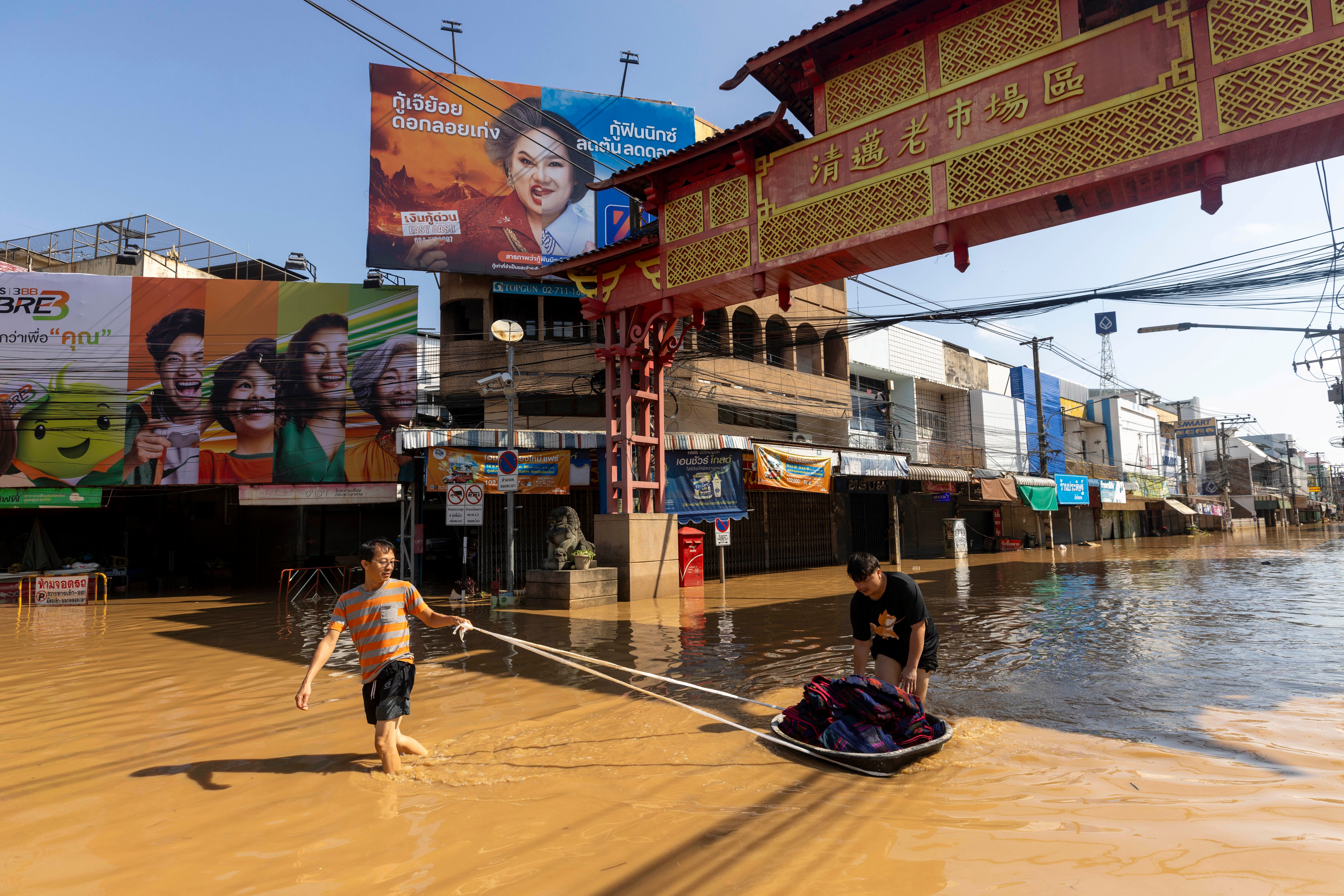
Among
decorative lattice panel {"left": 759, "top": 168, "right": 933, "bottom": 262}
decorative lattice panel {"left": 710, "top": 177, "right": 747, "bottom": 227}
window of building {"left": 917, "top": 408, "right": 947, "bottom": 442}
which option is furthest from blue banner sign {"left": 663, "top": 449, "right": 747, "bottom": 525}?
window of building {"left": 917, "top": 408, "right": 947, "bottom": 442}

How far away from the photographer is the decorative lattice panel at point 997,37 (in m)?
8.66

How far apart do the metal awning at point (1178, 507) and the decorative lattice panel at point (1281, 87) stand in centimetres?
4944

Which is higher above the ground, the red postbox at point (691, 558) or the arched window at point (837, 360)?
the arched window at point (837, 360)

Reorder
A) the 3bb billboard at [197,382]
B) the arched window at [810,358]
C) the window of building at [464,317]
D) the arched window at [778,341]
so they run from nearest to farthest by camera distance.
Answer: the 3bb billboard at [197,382] → the window of building at [464,317] → the arched window at [778,341] → the arched window at [810,358]

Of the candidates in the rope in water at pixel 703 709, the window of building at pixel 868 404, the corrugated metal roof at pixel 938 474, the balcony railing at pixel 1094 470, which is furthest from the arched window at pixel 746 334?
the balcony railing at pixel 1094 470

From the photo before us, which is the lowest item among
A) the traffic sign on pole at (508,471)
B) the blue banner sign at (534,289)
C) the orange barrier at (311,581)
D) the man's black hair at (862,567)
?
the orange barrier at (311,581)

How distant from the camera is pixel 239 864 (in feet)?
11.6

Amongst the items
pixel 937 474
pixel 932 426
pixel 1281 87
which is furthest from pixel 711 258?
pixel 932 426

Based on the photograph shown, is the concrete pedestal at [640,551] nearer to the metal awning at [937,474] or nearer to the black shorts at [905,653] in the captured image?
the black shorts at [905,653]

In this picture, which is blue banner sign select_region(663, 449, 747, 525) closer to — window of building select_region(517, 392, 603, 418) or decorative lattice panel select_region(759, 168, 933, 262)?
window of building select_region(517, 392, 603, 418)

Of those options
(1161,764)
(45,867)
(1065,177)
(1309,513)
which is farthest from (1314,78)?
(1309,513)

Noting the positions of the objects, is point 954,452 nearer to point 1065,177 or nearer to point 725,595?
point 725,595

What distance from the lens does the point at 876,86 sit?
9.99 metres

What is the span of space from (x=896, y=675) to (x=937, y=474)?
830 inches
